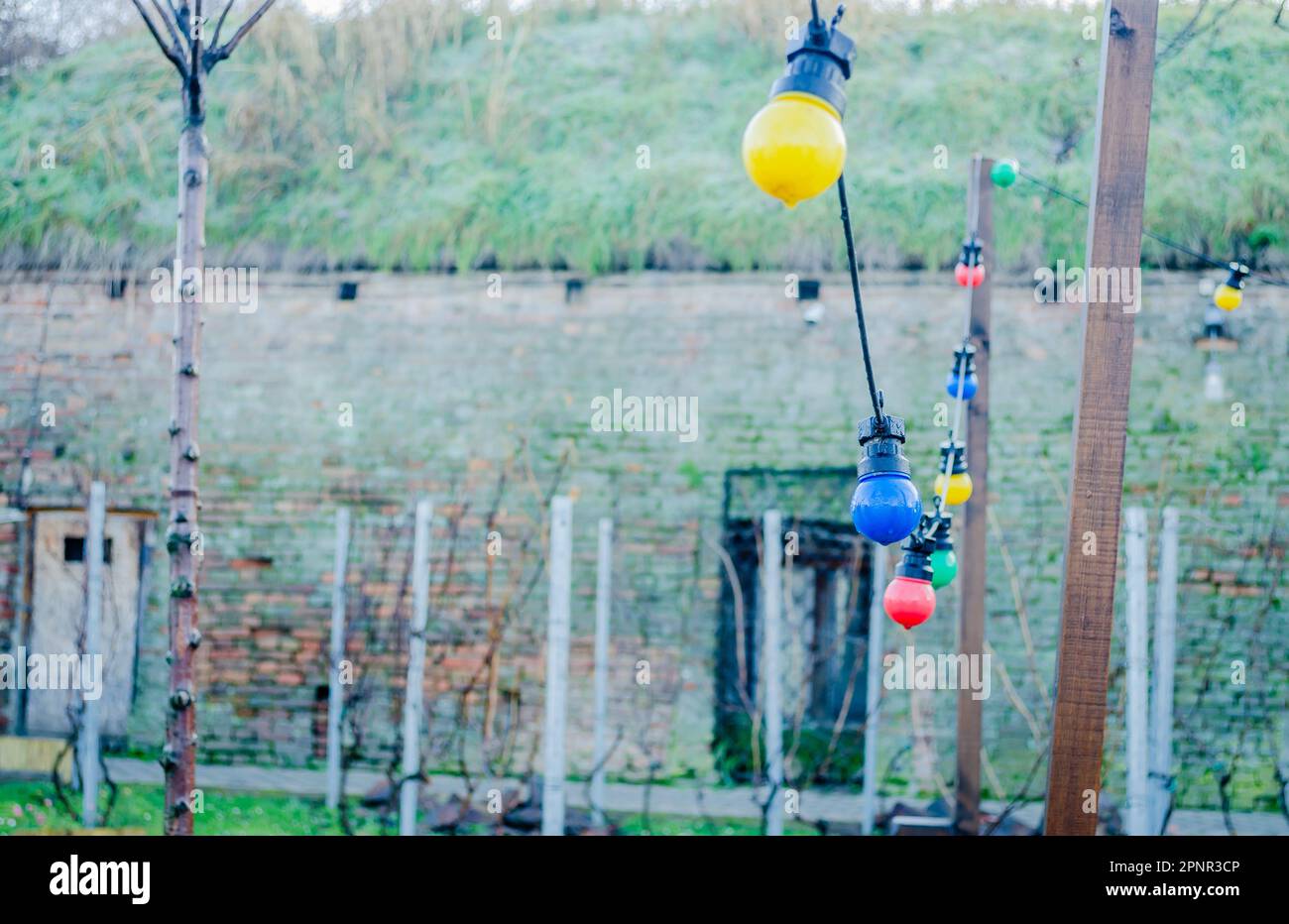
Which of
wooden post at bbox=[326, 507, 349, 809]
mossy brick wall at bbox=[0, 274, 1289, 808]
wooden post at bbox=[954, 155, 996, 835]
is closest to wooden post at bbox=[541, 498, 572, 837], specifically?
mossy brick wall at bbox=[0, 274, 1289, 808]

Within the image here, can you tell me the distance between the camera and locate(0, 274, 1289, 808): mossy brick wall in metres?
6.87

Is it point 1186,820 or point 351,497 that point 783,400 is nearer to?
point 351,497

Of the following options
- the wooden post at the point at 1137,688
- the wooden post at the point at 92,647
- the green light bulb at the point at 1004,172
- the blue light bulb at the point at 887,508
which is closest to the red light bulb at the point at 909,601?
the blue light bulb at the point at 887,508

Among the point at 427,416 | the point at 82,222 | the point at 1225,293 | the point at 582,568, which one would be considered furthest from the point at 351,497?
the point at 1225,293

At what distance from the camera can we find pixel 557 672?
543 cm

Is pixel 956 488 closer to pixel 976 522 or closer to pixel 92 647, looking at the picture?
pixel 976 522

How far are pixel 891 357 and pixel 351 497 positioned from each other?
3749 mm

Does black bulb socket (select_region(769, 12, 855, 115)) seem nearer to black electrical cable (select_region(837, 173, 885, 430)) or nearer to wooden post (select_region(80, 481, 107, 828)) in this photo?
black electrical cable (select_region(837, 173, 885, 430))

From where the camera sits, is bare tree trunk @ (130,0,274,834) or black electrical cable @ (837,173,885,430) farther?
bare tree trunk @ (130,0,274,834)

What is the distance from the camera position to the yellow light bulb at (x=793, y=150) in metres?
2.38

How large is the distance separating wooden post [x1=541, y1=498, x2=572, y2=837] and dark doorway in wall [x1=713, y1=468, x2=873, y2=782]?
5.83ft

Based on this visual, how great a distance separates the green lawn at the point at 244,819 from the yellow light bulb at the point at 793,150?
4.71 meters

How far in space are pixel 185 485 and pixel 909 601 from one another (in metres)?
2.65

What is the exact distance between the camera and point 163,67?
29.4 ft
